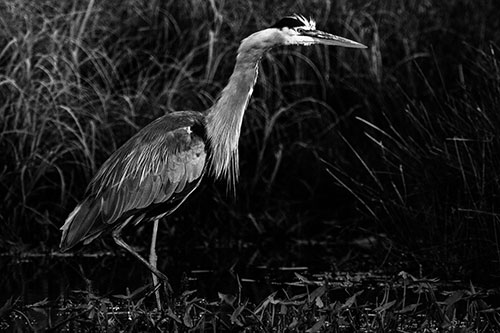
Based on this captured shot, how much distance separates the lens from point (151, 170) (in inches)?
244

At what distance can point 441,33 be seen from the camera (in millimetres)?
9266

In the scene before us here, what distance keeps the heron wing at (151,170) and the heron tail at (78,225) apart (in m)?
0.06

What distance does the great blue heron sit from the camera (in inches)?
240

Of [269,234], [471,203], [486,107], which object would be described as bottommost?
[269,234]

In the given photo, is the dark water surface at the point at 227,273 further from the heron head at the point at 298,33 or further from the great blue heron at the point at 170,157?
the heron head at the point at 298,33

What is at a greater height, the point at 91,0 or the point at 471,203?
the point at 91,0

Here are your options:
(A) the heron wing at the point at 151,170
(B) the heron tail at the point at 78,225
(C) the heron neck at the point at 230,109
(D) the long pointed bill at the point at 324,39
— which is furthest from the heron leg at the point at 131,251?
(D) the long pointed bill at the point at 324,39

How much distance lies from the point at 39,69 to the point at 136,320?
11.4ft

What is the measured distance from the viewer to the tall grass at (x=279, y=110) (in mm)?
6219

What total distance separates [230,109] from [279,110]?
1.38m

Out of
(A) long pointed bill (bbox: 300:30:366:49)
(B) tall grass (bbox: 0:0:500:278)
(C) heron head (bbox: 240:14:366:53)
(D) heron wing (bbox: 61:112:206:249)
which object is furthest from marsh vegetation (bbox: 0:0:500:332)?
(C) heron head (bbox: 240:14:366:53)

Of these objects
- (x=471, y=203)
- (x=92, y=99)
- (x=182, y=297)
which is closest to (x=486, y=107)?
(x=471, y=203)

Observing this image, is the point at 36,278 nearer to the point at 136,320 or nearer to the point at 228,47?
the point at 136,320

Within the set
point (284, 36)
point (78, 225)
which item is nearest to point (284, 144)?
point (284, 36)
